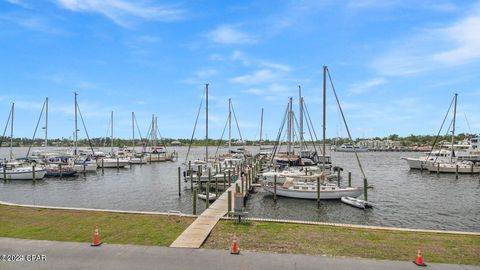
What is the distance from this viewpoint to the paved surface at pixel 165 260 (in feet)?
38.8

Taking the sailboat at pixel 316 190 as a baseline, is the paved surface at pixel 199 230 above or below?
above

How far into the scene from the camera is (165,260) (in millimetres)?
12430

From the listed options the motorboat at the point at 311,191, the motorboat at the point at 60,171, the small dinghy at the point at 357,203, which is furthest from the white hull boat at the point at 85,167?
the small dinghy at the point at 357,203

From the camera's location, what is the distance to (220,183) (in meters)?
43.2

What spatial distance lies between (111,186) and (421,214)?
4034 centimetres

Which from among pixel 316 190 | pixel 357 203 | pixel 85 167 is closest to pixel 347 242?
pixel 357 203

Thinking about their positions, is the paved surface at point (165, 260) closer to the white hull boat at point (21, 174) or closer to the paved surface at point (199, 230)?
the paved surface at point (199, 230)

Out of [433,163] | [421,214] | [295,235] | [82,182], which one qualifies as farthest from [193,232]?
[433,163]

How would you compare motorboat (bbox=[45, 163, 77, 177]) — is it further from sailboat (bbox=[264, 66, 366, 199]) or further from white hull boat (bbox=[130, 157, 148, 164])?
sailboat (bbox=[264, 66, 366, 199])

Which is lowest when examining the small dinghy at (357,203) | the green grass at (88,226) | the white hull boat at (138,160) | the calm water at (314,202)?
the calm water at (314,202)

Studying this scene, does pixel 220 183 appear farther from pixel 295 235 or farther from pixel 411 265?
pixel 411 265

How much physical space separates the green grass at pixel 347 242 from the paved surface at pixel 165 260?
955mm

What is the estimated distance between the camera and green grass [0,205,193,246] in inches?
607

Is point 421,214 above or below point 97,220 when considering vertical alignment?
below
